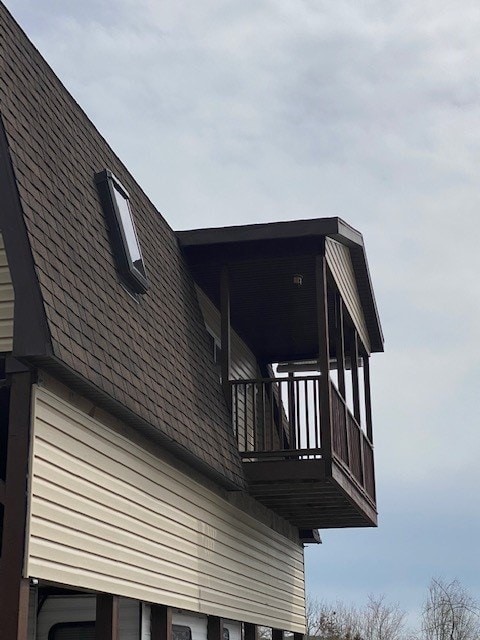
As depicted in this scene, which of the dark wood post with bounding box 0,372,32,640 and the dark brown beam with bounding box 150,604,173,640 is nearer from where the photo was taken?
the dark wood post with bounding box 0,372,32,640

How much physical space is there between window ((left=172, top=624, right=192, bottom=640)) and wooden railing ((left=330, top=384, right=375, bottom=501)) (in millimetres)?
2654

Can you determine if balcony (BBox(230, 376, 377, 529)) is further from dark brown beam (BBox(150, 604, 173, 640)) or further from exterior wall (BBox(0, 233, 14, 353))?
exterior wall (BBox(0, 233, 14, 353))

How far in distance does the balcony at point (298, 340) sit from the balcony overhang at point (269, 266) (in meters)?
0.01

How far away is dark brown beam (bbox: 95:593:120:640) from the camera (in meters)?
9.19

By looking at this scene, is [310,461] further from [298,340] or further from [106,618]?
[298,340]

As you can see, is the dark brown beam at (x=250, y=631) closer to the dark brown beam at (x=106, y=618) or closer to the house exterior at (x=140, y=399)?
the house exterior at (x=140, y=399)

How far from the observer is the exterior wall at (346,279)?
14.3m

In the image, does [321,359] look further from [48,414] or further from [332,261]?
[48,414]

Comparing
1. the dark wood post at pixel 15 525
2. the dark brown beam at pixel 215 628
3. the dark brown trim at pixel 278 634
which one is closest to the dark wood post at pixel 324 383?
the dark brown beam at pixel 215 628

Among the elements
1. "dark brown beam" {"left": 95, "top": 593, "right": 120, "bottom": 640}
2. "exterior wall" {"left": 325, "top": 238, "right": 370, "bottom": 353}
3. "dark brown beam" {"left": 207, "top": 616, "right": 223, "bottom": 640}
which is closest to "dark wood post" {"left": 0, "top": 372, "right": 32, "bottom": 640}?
"dark brown beam" {"left": 95, "top": 593, "right": 120, "bottom": 640}

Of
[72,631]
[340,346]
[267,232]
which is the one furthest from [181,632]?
[267,232]

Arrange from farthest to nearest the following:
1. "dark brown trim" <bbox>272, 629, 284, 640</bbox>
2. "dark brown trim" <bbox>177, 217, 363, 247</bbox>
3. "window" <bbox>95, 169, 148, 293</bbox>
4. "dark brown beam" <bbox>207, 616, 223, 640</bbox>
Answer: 1. "dark brown trim" <bbox>272, 629, 284, 640</bbox>
2. "dark brown trim" <bbox>177, 217, 363, 247</bbox>
3. "dark brown beam" <bbox>207, 616, 223, 640</bbox>
4. "window" <bbox>95, 169, 148, 293</bbox>

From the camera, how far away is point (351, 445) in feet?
48.3

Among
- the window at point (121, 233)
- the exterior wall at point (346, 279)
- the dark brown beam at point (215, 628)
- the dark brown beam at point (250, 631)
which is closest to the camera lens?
the window at point (121, 233)
